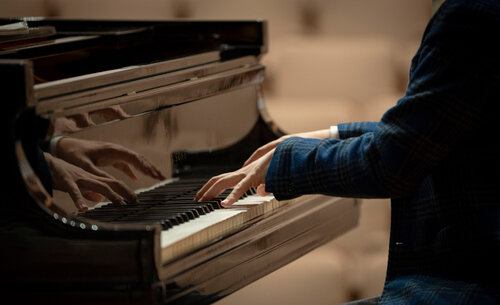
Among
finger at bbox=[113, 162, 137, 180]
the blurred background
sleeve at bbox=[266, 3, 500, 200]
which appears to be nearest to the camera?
sleeve at bbox=[266, 3, 500, 200]

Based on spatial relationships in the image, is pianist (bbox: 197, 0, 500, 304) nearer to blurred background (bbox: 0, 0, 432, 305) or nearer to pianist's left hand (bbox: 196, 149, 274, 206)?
pianist's left hand (bbox: 196, 149, 274, 206)

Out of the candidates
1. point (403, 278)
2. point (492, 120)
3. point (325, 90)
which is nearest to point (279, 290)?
point (325, 90)

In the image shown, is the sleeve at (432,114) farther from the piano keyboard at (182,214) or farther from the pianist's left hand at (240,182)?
the piano keyboard at (182,214)

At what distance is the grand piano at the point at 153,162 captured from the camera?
1.43 m

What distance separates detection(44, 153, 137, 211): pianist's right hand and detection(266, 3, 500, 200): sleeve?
A: 45 cm

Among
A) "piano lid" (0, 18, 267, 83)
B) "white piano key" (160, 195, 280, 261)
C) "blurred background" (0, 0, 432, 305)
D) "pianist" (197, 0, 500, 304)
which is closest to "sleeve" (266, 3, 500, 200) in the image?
"pianist" (197, 0, 500, 304)

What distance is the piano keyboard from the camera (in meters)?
1.52

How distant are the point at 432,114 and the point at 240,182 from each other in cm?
41

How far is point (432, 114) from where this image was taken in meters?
1.38

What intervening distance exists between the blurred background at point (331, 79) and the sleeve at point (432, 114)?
179 centimetres

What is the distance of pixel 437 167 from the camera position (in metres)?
1.50

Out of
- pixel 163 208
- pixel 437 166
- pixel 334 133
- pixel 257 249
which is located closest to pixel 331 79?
pixel 334 133

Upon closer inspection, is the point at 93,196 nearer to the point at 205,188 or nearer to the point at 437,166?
the point at 205,188

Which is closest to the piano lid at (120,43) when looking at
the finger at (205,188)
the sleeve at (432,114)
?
the finger at (205,188)
